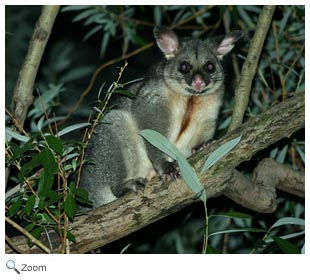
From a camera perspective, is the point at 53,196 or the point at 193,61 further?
the point at 193,61

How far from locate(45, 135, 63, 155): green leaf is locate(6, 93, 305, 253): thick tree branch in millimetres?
684

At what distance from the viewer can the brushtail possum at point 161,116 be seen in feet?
16.7

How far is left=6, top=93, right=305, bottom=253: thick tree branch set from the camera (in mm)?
4543

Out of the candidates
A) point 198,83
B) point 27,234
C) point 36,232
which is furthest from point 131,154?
point 27,234

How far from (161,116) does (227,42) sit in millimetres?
804

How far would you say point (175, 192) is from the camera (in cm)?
466

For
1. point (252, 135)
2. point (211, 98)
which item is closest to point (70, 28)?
point (211, 98)

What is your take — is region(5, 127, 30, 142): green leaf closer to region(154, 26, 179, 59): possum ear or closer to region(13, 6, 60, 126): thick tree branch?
region(13, 6, 60, 126): thick tree branch

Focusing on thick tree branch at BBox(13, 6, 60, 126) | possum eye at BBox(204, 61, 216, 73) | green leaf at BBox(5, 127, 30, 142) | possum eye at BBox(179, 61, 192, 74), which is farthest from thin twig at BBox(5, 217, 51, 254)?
possum eye at BBox(204, 61, 216, 73)

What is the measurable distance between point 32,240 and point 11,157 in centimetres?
58

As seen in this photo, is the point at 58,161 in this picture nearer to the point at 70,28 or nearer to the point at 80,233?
the point at 80,233

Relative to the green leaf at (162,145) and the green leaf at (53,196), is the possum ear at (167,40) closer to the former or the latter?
the green leaf at (162,145)

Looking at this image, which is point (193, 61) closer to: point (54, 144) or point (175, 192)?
point (175, 192)

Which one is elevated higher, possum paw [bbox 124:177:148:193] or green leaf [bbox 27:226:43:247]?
possum paw [bbox 124:177:148:193]
